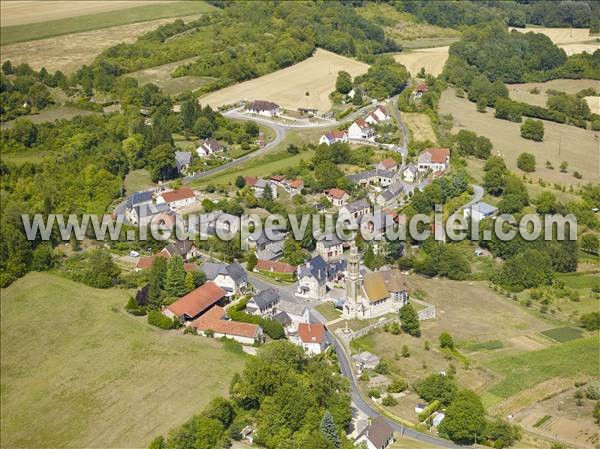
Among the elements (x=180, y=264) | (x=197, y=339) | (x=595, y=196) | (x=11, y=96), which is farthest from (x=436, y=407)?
(x=11, y=96)

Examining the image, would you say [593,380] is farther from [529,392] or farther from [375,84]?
[375,84]

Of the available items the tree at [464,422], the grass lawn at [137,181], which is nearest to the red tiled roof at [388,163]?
the grass lawn at [137,181]

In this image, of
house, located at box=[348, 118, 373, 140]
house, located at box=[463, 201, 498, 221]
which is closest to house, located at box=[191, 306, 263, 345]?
house, located at box=[463, 201, 498, 221]

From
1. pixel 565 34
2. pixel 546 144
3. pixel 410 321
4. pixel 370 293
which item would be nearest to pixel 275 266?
pixel 370 293

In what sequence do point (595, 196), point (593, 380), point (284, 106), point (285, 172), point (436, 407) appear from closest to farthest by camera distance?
point (436, 407) < point (593, 380) < point (595, 196) < point (285, 172) < point (284, 106)

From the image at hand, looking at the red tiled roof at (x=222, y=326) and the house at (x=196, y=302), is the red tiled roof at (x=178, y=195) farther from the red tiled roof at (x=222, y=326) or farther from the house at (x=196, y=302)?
the red tiled roof at (x=222, y=326)

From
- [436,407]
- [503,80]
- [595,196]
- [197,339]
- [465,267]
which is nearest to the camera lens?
[436,407]
